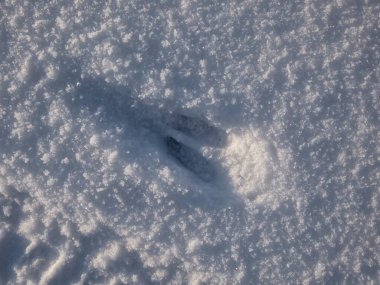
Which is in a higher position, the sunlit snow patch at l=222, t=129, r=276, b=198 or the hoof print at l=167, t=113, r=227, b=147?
the hoof print at l=167, t=113, r=227, b=147

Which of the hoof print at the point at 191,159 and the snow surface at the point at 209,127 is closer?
the snow surface at the point at 209,127

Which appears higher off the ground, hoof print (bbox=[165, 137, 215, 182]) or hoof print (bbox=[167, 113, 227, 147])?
hoof print (bbox=[167, 113, 227, 147])

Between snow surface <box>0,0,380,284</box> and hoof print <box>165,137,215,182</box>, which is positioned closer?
snow surface <box>0,0,380,284</box>

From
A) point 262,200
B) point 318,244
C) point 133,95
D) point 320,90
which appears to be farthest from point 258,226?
point 133,95

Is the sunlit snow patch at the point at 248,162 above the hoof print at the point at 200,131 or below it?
below

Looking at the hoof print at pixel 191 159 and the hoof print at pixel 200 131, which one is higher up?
the hoof print at pixel 200 131

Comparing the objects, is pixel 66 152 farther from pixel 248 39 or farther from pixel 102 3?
pixel 248 39

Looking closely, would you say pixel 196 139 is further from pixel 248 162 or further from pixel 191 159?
pixel 248 162
